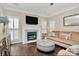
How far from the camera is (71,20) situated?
1.40 m

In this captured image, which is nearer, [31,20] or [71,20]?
[71,20]

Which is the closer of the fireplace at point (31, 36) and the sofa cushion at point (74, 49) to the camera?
the sofa cushion at point (74, 49)

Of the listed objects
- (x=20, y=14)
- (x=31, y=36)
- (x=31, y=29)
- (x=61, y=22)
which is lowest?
(x=31, y=36)

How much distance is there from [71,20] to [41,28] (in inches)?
19.9

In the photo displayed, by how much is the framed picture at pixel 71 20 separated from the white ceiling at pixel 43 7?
0.50 feet

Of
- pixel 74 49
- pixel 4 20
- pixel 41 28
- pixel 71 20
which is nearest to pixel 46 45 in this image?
pixel 41 28

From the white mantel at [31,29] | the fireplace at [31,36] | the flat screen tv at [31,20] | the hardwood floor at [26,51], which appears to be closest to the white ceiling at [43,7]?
the flat screen tv at [31,20]

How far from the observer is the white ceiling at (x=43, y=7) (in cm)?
137

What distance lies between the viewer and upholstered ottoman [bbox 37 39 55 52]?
142 centimetres

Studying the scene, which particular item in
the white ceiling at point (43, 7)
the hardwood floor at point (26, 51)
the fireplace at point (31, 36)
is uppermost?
the white ceiling at point (43, 7)

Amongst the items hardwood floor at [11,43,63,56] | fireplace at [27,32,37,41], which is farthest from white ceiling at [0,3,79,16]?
hardwood floor at [11,43,63,56]

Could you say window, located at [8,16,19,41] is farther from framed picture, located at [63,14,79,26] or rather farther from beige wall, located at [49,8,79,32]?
framed picture, located at [63,14,79,26]

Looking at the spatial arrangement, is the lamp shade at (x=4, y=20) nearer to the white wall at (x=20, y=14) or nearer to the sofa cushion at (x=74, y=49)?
the white wall at (x=20, y=14)

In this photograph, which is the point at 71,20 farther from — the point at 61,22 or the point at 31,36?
the point at 31,36
